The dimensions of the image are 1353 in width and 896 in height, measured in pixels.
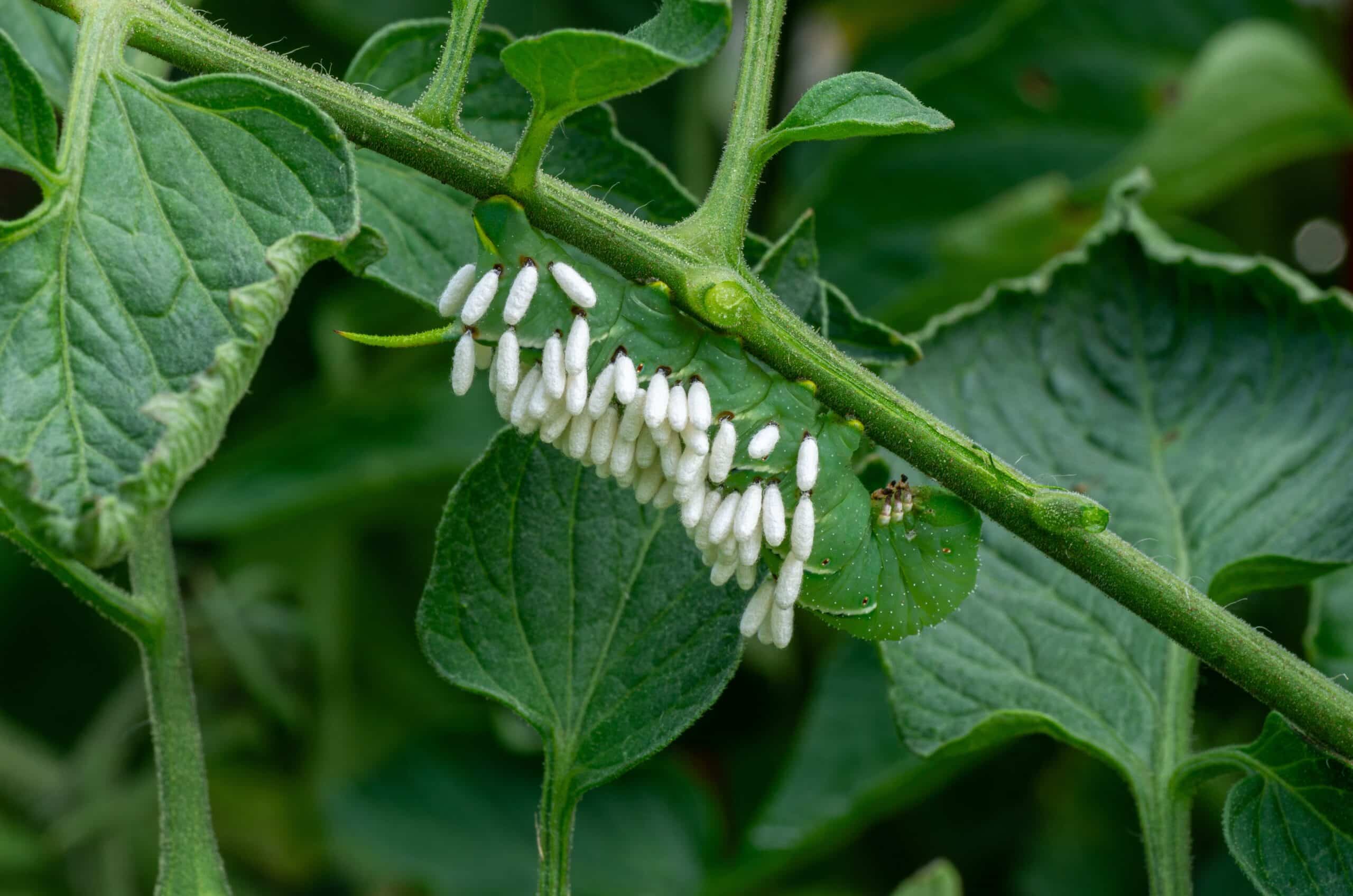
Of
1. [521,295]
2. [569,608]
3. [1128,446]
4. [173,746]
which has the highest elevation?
[1128,446]

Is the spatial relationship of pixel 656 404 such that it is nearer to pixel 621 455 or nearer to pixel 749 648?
pixel 621 455

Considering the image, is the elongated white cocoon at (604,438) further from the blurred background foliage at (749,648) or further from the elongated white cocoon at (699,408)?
the blurred background foliage at (749,648)

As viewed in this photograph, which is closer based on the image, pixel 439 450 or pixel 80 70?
pixel 80 70

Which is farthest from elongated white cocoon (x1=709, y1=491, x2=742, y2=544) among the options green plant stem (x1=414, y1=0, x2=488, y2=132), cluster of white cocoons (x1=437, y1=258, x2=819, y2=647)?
green plant stem (x1=414, y1=0, x2=488, y2=132)

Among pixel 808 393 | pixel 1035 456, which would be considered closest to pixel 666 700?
pixel 808 393

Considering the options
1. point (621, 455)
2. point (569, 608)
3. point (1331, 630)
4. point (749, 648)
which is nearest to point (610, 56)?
point (621, 455)

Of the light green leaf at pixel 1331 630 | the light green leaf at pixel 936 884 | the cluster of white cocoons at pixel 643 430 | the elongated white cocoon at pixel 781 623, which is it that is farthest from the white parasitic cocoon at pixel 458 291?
the light green leaf at pixel 1331 630

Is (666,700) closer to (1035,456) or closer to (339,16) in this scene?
(1035,456)
